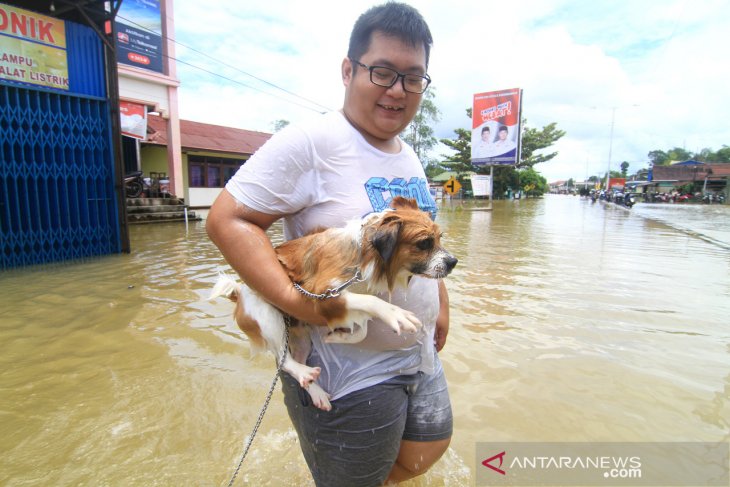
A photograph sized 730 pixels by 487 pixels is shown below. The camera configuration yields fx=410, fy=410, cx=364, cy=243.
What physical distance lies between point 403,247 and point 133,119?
1851 cm

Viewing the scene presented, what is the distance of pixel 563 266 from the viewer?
8.80 m

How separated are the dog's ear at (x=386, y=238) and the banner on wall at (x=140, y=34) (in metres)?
19.4

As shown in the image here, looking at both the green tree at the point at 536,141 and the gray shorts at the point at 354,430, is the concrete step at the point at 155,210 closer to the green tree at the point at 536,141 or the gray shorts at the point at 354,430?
the gray shorts at the point at 354,430

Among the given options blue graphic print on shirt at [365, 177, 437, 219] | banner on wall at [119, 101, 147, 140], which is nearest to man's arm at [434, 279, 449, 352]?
blue graphic print on shirt at [365, 177, 437, 219]

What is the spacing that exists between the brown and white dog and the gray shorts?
0.26 ft

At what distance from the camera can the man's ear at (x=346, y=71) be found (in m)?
1.73

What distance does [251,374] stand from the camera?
392 centimetres

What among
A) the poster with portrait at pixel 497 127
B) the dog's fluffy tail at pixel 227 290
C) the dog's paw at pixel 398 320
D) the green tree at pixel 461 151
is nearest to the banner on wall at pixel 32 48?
the dog's fluffy tail at pixel 227 290

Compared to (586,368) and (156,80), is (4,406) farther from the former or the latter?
(156,80)

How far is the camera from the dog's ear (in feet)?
5.22

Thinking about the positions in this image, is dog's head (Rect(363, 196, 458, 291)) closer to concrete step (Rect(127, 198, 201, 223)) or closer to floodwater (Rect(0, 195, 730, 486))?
floodwater (Rect(0, 195, 730, 486))

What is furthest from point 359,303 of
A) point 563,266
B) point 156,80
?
point 156,80

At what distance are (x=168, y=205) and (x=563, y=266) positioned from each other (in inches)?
608

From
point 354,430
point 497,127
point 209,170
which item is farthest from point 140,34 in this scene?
point 497,127
